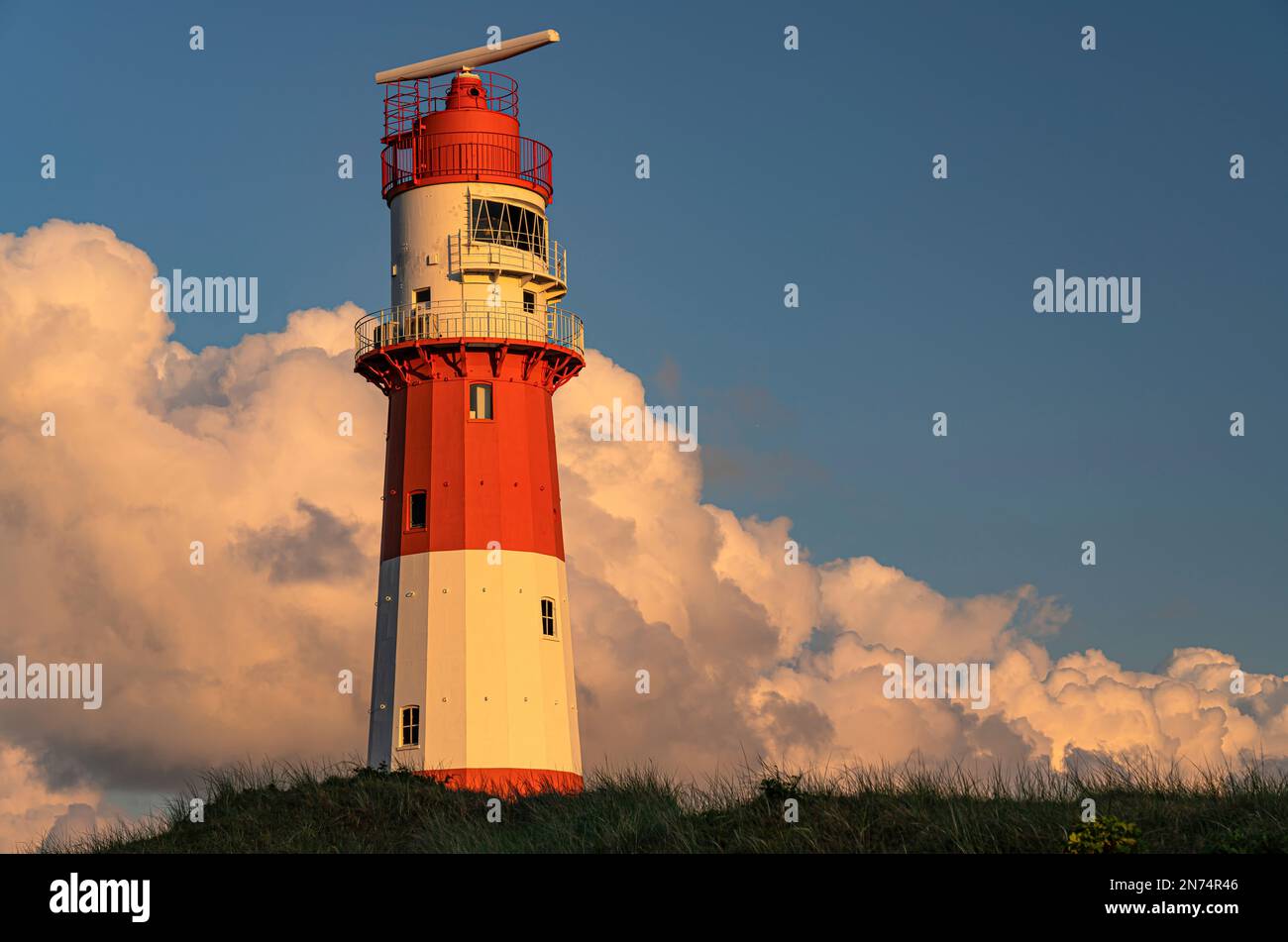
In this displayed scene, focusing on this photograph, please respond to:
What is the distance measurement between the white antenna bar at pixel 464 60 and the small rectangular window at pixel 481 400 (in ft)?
34.2

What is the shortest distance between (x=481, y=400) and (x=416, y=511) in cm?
373

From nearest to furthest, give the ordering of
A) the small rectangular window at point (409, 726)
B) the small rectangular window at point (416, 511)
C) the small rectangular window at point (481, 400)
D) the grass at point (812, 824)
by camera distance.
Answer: the grass at point (812, 824) → the small rectangular window at point (409, 726) → the small rectangular window at point (416, 511) → the small rectangular window at point (481, 400)

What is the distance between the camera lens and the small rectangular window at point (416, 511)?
50969 millimetres

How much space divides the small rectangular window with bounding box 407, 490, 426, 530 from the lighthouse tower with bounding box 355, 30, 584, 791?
45 millimetres

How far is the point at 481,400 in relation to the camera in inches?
2035

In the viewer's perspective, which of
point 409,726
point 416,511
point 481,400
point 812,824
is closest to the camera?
point 812,824

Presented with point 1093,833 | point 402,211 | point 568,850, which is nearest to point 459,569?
point 402,211

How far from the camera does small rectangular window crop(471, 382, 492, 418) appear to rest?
51.5m

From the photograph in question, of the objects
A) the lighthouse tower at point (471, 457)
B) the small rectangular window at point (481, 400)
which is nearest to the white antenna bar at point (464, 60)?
the lighthouse tower at point (471, 457)

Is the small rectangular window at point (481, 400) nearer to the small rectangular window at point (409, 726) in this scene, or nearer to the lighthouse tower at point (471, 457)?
the lighthouse tower at point (471, 457)

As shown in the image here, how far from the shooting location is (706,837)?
3044cm

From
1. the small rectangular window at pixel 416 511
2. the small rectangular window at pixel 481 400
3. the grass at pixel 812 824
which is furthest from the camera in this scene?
the small rectangular window at pixel 481 400

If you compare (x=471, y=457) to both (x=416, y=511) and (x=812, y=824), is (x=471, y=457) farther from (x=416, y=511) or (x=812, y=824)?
(x=812, y=824)

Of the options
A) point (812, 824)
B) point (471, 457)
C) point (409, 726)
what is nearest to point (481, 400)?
point (471, 457)
